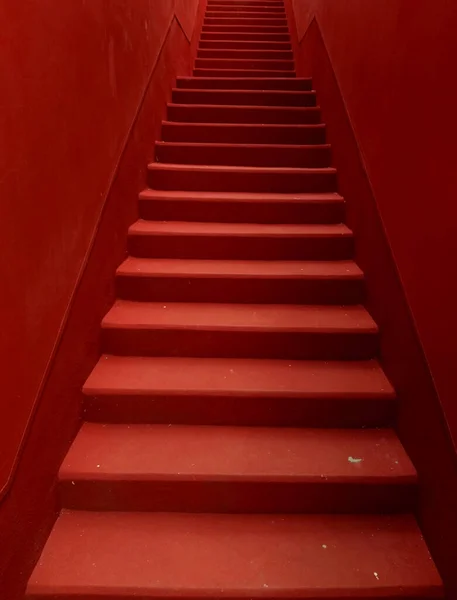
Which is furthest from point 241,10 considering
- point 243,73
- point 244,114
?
point 244,114

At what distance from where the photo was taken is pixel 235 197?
2.52 meters

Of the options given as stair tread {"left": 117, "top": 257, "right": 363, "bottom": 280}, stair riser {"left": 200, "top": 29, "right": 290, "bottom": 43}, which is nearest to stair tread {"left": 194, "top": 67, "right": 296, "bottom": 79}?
stair riser {"left": 200, "top": 29, "right": 290, "bottom": 43}

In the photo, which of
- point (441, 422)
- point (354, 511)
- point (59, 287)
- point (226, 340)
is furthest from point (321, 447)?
point (59, 287)

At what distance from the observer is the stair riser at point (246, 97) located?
11.1 feet

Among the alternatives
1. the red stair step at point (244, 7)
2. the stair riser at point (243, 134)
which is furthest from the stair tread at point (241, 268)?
the red stair step at point (244, 7)

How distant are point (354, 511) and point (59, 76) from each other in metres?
1.71

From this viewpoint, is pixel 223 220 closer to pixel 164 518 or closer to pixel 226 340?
pixel 226 340

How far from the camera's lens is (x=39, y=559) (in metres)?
1.34

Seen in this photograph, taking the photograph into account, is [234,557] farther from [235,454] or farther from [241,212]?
[241,212]

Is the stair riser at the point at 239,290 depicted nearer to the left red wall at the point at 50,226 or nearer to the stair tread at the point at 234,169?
the left red wall at the point at 50,226

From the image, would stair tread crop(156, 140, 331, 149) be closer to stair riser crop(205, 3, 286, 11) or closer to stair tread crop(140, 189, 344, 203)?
stair tread crop(140, 189, 344, 203)

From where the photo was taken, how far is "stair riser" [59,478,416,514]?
1.50 meters

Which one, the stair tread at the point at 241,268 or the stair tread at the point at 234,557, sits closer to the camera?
the stair tread at the point at 234,557

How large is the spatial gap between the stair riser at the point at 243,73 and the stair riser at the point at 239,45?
Answer: 0.56m
